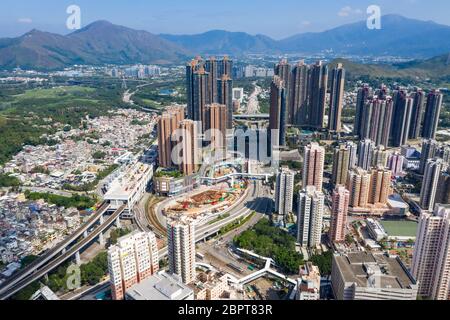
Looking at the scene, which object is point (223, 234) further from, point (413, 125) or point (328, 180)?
point (413, 125)

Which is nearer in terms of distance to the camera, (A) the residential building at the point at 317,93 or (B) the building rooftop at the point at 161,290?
→ (B) the building rooftop at the point at 161,290

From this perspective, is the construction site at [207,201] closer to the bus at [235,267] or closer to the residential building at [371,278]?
the bus at [235,267]

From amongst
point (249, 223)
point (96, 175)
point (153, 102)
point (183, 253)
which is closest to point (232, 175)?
point (249, 223)

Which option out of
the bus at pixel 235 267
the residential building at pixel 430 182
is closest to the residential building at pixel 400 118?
the residential building at pixel 430 182

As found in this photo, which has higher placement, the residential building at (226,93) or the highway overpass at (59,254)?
the residential building at (226,93)

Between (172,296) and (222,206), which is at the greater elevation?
(172,296)

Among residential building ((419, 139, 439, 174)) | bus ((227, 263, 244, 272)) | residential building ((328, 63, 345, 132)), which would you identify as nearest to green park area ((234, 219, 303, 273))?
bus ((227, 263, 244, 272))

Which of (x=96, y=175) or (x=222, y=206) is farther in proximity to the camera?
(x=96, y=175)
